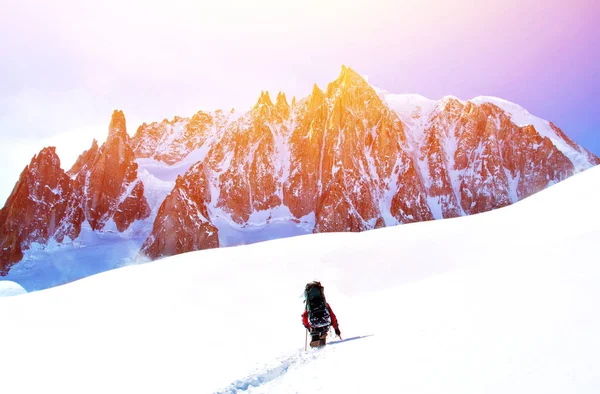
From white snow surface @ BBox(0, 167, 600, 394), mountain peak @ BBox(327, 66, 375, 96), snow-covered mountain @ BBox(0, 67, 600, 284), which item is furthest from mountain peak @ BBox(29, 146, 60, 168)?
white snow surface @ BBox(0, 167, 600, 394)

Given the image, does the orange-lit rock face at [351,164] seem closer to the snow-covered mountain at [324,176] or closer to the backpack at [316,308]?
the snow-covered mountain at [324,176]

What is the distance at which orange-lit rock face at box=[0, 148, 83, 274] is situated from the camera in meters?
130

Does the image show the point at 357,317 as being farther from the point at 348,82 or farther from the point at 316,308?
the point at 348,82

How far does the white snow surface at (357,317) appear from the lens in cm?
467

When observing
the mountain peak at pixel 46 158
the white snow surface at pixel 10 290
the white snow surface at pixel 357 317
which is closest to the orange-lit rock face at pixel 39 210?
the mountain peak at pixel 46 158

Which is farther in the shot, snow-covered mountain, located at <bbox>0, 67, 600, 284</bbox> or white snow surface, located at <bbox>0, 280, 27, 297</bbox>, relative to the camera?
snow-covered mountain, located at <bbox>0, 67, 600, 284</bbox>

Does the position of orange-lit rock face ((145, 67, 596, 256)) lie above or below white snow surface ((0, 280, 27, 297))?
above

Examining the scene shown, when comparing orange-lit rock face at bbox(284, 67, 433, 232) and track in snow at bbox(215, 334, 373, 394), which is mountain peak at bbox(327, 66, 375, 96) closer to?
orange-lit rock face at bbox(284, 67, 433, 232)

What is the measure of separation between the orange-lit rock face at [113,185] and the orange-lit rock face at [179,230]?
107ft

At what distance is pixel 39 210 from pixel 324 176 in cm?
12679

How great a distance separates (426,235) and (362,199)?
13517cm

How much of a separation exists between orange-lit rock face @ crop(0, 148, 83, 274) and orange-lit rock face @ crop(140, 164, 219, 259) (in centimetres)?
4269

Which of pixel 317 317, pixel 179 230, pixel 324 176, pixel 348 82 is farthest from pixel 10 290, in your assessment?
pixel 348 82

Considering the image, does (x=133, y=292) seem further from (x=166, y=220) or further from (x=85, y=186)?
(x=85, y=186)
